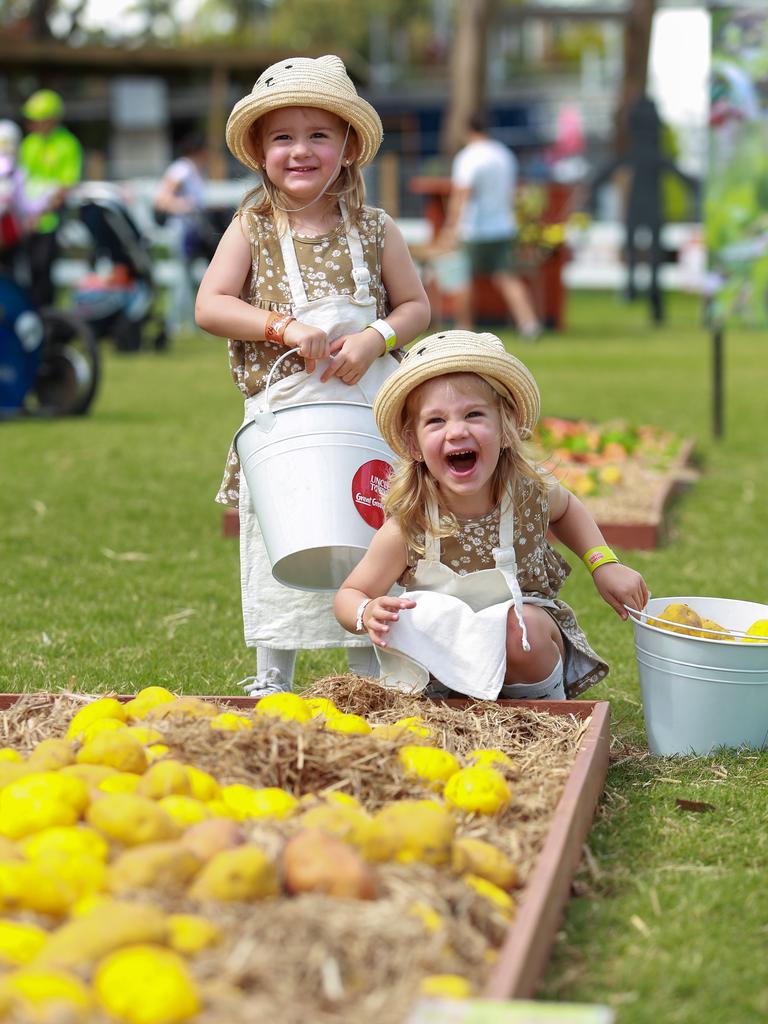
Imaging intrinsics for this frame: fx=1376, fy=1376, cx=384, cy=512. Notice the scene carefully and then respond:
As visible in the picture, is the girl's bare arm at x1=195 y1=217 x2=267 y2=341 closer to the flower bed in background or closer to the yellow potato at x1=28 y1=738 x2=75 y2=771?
the yellow potato at x1=28 y1=738 x2=75 y2=771

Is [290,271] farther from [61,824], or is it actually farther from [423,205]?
[423,205]

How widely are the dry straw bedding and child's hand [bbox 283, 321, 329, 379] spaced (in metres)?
0.85

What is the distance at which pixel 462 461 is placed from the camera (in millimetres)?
3244

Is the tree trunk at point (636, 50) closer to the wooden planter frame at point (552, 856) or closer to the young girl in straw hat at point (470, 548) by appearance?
the young girl in straw hat at point (470, 548)

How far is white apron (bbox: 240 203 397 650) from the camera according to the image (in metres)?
3.54

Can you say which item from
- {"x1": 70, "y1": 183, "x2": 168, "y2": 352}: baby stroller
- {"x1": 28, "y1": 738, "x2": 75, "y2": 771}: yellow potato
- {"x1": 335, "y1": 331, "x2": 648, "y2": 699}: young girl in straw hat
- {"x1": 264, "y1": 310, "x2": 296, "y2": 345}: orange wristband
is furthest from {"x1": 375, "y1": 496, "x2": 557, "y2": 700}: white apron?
{"x1": 70, "y1": 183, "x2": 168, "y2": 352}: baby stroller

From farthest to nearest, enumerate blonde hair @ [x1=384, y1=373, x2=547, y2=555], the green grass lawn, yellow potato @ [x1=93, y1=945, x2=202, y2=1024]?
blonde hair @ [x1=384, y1=373, x2=547, y2=555] < the green grass lawn < yellow potato @ [x1=93, y1=945, x2=202, y2=1024]

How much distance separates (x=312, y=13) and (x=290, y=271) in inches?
2838

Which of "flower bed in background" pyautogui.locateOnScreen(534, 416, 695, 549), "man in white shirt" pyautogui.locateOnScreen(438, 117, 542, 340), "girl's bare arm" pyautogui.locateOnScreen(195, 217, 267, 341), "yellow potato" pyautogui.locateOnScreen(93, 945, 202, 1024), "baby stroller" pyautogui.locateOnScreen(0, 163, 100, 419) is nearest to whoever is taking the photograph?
"yellow potato" pyautogui.locateOnScreen(93, 945, 202, 1024)

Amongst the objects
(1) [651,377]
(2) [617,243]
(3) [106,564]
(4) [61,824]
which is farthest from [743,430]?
(2) [617,243]

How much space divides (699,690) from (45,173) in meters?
10.1

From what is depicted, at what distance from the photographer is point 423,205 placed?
94.6ft

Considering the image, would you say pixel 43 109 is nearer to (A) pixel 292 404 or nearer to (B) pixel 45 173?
(B) pixel 45 173

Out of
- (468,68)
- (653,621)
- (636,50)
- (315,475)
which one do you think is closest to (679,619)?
(653,621)
